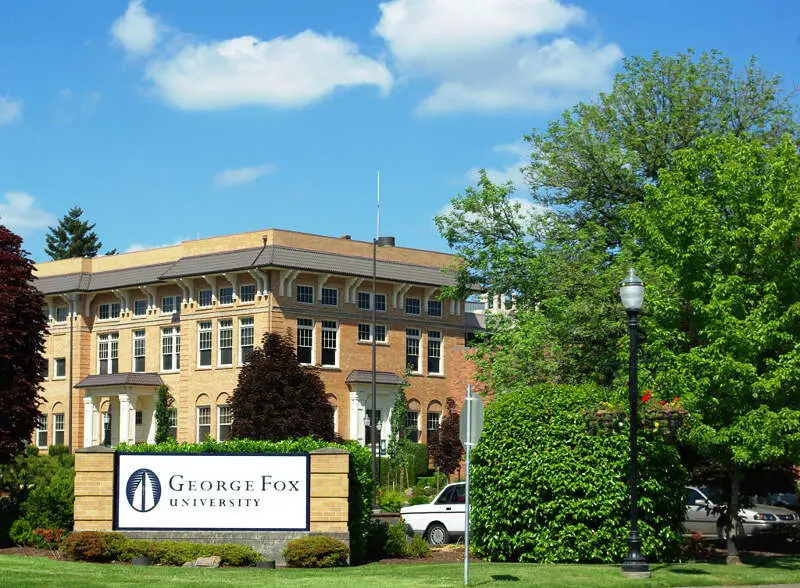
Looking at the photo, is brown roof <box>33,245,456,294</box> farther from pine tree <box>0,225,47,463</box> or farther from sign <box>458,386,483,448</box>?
sign <box>458,386,483,448</box>

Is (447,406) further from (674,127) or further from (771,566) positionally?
(771,566)

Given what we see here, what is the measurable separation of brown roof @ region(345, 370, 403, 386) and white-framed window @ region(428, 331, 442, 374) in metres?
3.43

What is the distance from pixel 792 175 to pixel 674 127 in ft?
52.8

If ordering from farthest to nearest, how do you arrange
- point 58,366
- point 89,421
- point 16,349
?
1. point 58,366
2. point 89,421
3. point 16,349

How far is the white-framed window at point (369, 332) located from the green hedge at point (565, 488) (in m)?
39.9

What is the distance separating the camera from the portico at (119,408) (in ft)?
222

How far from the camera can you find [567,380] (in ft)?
123

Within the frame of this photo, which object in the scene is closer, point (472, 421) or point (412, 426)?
point (472, 421)

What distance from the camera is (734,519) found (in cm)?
2656

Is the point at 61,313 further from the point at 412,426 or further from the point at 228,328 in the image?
the point at 412,426

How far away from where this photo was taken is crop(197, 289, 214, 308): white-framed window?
213 ft

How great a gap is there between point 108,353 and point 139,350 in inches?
109

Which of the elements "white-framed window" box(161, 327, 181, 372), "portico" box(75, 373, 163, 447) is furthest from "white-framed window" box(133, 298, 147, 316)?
"portico" box(75, 373, 163, 447)

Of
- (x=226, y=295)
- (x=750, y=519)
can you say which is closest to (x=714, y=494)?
(x=750, y=519)
